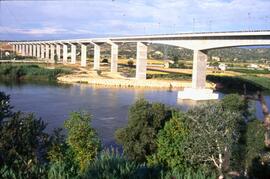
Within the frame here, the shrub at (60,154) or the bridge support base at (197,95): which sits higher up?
the bridge support base at (197,95)

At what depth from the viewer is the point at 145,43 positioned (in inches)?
2024

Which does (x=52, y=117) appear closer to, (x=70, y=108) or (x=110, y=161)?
(x=70, y=108)

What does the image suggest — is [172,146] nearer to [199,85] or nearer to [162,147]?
[162,147]

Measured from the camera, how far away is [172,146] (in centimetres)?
1395

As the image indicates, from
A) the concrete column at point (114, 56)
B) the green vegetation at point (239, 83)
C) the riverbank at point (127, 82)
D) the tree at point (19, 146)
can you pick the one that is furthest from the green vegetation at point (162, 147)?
the concrete column at point (114, 56)

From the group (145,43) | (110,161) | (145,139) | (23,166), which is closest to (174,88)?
(145,43)

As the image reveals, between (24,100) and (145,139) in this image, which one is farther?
(24,100)

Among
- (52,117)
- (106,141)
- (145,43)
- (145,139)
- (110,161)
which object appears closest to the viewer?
(110,161)

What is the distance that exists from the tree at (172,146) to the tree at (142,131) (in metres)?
0.60

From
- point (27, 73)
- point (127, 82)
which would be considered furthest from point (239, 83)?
point (27, 73)

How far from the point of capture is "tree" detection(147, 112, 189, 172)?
13.3m

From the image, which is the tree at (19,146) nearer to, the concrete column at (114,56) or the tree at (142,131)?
the tree at (142,131)

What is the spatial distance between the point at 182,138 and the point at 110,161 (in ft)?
20.3

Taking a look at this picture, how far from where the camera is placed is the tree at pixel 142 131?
50.2 feet
